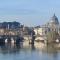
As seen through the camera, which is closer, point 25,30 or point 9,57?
point 9,57

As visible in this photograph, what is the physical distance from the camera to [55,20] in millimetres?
45500

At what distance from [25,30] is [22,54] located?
2138cm

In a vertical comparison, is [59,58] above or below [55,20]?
below

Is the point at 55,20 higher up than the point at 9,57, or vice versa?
the point at 55,20

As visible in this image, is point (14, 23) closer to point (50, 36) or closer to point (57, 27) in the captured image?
point (57, 27)

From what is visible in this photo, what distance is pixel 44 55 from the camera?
71.0ft

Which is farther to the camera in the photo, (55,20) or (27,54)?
(55,20)

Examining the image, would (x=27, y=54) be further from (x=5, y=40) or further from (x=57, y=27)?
(x=57, y=27)

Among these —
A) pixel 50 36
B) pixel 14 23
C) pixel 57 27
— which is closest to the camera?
pixel 50 36

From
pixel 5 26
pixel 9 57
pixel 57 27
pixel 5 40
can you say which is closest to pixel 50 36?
pixel 5 40

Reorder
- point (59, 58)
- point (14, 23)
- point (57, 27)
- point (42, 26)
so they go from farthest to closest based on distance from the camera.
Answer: point (14, 23)
point (42, 26)
point (57, 27)
point (59, 58)

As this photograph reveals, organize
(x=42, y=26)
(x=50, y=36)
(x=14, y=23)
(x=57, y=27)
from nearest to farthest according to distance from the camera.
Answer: (x=50, y=36), (x=57, y=27), (x=42, y=26), (x=14, y=23)

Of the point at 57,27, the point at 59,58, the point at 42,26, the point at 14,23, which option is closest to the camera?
the point at 59,58

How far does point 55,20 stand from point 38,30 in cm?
287
